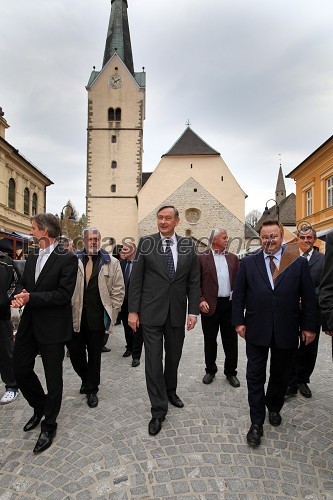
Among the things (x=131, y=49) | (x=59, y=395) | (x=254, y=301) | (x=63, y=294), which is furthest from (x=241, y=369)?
(x=131, y=49)

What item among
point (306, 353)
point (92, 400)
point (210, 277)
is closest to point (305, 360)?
point (306, 353)

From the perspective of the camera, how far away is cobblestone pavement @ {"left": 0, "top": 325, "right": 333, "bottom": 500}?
2.42 meters

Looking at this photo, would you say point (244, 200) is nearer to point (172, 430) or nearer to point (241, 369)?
point (241, 369)

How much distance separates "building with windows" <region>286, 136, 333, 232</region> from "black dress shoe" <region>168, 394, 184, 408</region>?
17587mm

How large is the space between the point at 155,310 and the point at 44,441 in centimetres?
152

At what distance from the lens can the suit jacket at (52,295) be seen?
2967mm

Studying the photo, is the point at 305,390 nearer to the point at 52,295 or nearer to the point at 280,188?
the point at 52,295

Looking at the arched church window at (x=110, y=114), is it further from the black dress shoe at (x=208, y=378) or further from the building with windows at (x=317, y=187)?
the black dress shoe at (x=208, y=378)

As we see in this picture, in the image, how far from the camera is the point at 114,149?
112ft

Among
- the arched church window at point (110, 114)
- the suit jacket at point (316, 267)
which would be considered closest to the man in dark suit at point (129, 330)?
the suit jacket at point (316, 267)

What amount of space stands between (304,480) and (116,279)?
2628 millimetres

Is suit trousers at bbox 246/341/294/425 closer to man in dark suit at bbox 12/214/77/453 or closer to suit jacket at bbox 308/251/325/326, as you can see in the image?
suit jacket at bbox 308/251/325/326

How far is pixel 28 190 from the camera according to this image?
25.6 metres

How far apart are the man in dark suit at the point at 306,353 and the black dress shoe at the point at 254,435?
1.18m
